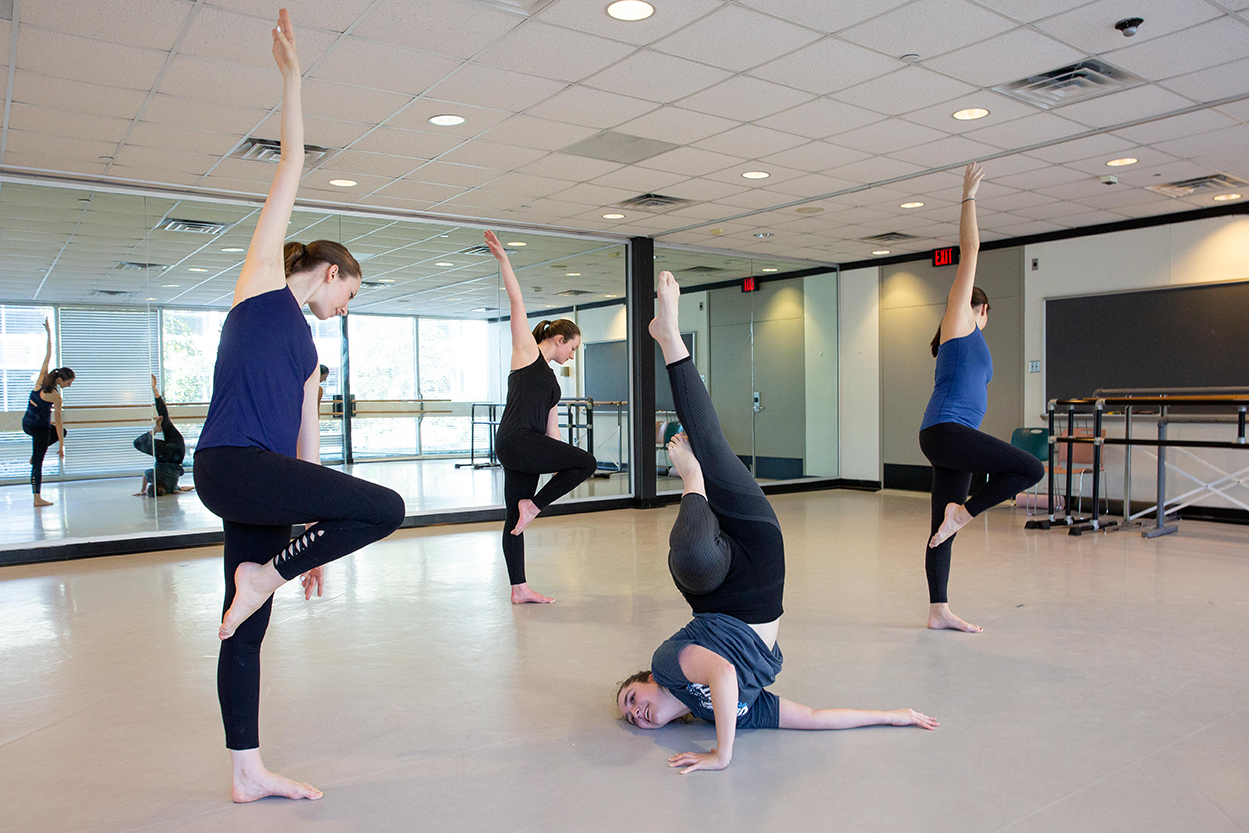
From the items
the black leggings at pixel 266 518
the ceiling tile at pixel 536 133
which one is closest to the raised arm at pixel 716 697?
the black leggings at pixel 266 518

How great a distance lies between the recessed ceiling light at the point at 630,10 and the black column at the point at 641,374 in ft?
16.6

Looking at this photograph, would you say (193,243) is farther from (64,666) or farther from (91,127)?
(64,666)

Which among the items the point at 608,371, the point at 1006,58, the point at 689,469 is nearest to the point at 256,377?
the point at 689,469

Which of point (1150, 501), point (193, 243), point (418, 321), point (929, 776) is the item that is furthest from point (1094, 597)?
point (193, 243)

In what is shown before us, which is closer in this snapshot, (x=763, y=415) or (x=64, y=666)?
(x=64, y=666)

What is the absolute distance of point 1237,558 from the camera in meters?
5.58

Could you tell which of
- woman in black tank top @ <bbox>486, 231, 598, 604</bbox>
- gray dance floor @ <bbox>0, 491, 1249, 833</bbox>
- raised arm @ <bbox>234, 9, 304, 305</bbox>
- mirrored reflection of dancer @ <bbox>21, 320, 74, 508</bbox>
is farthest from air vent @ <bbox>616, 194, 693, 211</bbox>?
raised arm @ <bbox>234, 9, 304, 305</bbox>

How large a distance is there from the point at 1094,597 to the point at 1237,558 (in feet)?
6.51

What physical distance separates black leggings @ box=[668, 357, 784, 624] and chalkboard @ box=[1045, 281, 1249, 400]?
23.1 ft

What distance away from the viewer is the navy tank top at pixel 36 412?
19.9ft

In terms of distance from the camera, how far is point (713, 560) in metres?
2.38

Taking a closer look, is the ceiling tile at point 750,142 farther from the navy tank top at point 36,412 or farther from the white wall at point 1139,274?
the navy tank top at point 36,412

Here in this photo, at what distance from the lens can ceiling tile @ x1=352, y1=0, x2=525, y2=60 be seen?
356cm

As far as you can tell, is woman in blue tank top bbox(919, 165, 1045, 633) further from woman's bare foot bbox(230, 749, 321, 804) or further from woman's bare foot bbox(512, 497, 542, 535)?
woman's bare foot bbox(230, 749, 321, 804)
